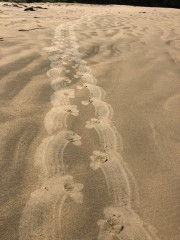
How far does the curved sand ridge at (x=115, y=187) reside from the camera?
136cm

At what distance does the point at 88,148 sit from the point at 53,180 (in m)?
0.37

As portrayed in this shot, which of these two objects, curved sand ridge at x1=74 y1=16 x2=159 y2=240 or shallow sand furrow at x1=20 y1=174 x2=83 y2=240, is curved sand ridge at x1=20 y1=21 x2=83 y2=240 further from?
curved sand ridge at x1=74 y1=16 x2=159 y2=240

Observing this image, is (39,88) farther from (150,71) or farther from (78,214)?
(78,214)

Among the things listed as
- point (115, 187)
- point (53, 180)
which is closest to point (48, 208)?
point (53, 180)

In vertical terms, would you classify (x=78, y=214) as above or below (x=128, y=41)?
above

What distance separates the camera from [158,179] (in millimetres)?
1671

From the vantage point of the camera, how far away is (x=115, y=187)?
1.60m

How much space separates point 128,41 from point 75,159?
3422mm

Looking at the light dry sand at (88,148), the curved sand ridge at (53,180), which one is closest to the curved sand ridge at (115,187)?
the light dry sand at (88,148)

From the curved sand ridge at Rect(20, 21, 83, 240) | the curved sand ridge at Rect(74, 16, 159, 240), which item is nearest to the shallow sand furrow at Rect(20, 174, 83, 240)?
the curved sand ridge at Rect(20, 21, 83, 240)

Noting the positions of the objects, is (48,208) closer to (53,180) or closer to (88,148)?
(53,180)

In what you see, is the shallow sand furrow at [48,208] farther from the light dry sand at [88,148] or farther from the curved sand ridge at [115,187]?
the curved sand ridge at [115,187]

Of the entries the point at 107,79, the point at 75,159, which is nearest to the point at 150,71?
the point at 107,79

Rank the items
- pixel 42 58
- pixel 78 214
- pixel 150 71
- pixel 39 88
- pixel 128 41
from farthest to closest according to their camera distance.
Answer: pixel 128 41 → pixel 42 58 → pixel 150 71 → pixel 39 88 → pixel 78 214
